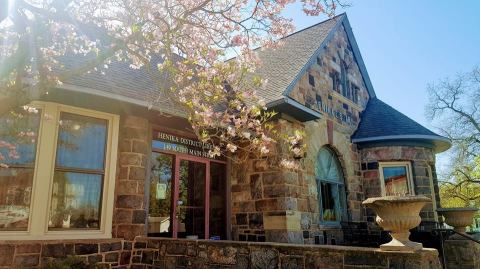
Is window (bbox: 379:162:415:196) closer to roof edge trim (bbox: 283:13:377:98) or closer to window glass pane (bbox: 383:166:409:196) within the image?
window glass pane (bbox: 383:166:409:196)

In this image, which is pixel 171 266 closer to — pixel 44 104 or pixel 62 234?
pixel 62 234

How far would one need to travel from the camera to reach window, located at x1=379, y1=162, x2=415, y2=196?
32.5 feet

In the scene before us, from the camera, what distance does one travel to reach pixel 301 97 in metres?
8.43

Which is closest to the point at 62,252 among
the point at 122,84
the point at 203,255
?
the point at 203,255

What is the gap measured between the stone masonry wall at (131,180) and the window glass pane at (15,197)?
4.18ft

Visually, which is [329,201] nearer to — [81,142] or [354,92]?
[354,92]

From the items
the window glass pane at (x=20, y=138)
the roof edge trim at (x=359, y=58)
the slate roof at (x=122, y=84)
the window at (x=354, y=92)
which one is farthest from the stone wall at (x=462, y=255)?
the window glass pane at (x=20, y=138)

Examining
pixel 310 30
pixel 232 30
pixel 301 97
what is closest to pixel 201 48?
pixel 232 30

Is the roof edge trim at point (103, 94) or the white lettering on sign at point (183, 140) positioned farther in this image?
the white lettering on sign at point (183, 140)

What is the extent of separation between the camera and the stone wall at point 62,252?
4.81 meters

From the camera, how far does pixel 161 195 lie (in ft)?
22.9

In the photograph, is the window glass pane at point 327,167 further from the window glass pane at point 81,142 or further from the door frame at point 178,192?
the window glass pane at point 81,142

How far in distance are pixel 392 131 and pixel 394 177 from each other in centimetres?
124

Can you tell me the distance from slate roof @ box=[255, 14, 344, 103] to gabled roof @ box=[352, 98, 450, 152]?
8.94ft
